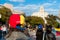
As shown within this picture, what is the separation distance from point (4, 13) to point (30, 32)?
0.52 metres

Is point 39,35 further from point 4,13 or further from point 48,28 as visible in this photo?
point 4,13

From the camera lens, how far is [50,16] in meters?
3.55

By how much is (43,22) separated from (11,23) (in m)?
0.54

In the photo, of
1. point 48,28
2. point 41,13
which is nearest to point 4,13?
point 41,13

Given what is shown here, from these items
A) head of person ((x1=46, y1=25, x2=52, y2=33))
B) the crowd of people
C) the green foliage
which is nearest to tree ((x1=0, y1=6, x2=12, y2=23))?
the crowd of people

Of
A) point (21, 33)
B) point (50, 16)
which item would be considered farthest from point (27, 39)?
point (50, 16)

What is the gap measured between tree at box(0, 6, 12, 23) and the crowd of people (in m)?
0.11

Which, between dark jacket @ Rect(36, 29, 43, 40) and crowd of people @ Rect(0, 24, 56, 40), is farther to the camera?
dark jacket @ Rect(36, 29, 43, 40)

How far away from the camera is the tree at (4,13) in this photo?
3.48m

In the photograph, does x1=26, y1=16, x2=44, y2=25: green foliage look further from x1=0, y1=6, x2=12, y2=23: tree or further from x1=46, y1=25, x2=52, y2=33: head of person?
x1=0, y1=6, x2=12, y2=23: tree

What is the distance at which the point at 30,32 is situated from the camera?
3518 mm

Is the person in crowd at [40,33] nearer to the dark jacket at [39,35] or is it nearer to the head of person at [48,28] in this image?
the dark jacket at [39,35]

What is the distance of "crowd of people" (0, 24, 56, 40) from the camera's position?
3.24 metres

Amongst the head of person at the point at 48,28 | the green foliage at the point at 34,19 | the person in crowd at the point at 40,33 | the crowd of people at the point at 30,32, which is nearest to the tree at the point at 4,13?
the crowd of people at the point at 30,32
